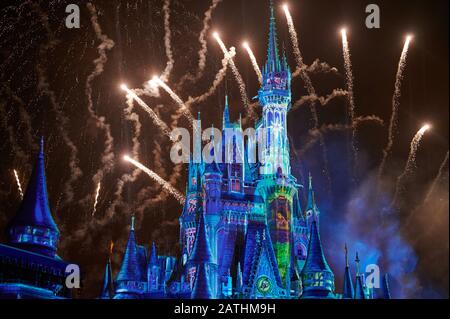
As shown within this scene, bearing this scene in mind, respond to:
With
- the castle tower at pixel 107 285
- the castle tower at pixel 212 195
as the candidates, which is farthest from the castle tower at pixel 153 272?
the castle tower at pixel 212 195

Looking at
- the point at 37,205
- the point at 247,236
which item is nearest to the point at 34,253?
the point at 37,205

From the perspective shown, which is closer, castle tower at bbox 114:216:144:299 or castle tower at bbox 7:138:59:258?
castle tower at bbox 7:138:59:258

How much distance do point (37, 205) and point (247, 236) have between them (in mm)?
23472

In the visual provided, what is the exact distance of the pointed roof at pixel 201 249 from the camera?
69.1m

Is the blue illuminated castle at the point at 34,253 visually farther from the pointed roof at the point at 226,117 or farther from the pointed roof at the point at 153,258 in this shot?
the pointed roof at the point at 226,117

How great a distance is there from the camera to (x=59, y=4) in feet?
194

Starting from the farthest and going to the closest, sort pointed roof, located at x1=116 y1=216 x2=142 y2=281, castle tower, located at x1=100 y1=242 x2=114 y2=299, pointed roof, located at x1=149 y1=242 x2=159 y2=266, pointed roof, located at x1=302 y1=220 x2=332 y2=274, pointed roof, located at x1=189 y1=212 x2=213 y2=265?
1. pointed roof, located at x1=149 y1=242 x2=159 y2=266
2. castle tower, located at x1=100 y1=242 x2=114 y2=299
3. pointed roof, located at x1=116 y1=216 x2=142 y2=281
4. pointed roof, located at x1=302 y1=220 x2=332 y2=274
5. pointed roof, located at x1=189 y1=212 x2=213 y2=265

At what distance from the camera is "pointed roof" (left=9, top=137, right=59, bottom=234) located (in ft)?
206

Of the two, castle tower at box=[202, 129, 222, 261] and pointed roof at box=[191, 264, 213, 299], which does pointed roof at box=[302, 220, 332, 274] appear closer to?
pointed roof at box=[191, 264, 213, 299]

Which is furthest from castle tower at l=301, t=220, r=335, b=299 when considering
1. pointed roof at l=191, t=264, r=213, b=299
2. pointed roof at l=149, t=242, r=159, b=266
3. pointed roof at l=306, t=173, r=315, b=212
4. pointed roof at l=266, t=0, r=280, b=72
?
pointed roof at l=266, t=0, r=280, b=72

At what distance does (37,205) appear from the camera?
64.0m
